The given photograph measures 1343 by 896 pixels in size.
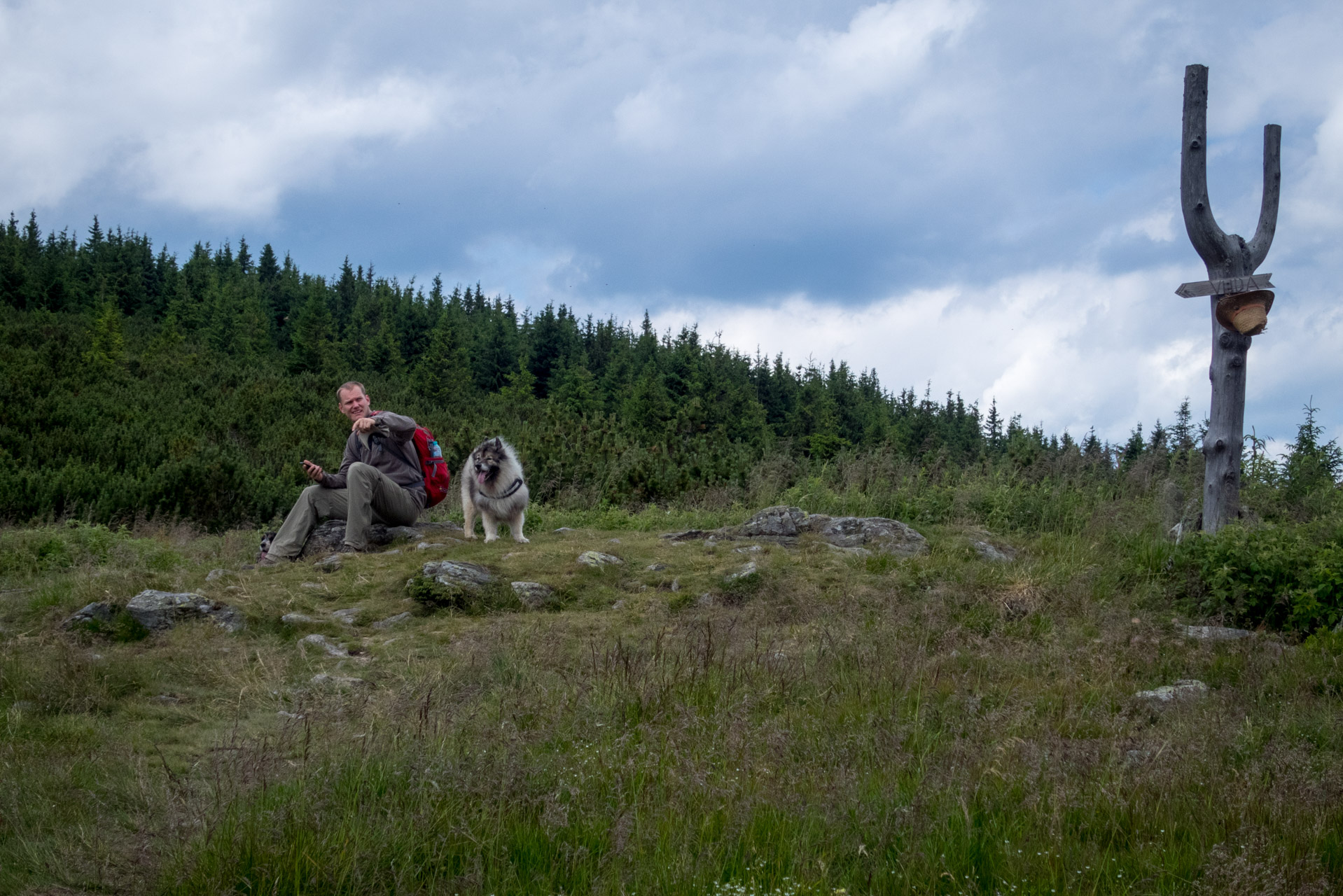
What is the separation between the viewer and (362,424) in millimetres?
8406

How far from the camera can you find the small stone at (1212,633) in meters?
5.71

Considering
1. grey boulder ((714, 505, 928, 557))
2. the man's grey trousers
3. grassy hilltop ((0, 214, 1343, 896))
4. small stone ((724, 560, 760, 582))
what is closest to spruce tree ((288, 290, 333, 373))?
grassy hilltop ((0, 214, 1343, 896))

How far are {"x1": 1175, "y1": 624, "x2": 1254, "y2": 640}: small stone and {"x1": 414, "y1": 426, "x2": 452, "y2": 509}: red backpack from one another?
6.59m

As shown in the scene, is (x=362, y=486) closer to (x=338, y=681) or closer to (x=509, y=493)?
(x=509, y=493)

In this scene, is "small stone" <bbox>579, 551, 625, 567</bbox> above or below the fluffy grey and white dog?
below

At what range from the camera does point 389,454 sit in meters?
8.88

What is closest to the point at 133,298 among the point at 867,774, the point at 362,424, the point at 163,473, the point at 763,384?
the point at 763,384

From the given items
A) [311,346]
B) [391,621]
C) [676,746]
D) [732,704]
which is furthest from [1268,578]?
[311,346]

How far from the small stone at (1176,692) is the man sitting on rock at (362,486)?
646cm

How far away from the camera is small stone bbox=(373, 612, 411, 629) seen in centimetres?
615

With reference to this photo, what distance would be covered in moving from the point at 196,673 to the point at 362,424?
3.78 metres

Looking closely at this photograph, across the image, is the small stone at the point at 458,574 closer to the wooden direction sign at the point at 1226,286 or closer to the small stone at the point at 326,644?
the small stone at the point at 326,644

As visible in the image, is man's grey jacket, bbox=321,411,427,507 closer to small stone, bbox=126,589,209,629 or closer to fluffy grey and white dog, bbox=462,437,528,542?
fluffy grey and white dog, bbox=462,437,528,542

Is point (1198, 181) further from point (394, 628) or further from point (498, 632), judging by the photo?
point (394, 628)
